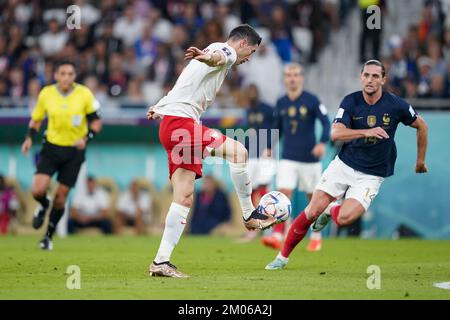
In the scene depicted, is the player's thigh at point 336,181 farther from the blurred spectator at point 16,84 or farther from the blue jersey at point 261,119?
the blurred spectator at point 16,84

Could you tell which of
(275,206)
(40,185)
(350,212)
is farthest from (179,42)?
(275,206)

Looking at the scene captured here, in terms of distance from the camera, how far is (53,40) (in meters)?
24.4

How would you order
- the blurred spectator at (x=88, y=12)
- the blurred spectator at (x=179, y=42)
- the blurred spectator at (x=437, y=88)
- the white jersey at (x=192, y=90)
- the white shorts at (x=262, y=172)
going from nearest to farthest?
the white jersey at (x=192, y=90)
the white shorts at (x=262, y=172)
the blurred spectator at (x=437, y=88)
the blurred spectator at (x=179, y=42)
the blurred spectator at (x=88, y=12)

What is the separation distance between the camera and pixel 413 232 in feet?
68.8

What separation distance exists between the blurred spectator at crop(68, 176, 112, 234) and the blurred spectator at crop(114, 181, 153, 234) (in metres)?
0.36

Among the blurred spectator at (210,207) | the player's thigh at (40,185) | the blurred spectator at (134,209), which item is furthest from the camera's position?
the blurred spectator at (134,209)

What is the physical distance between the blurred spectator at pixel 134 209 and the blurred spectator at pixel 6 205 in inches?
93.0

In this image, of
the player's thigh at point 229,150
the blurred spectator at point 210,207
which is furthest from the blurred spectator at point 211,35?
the player's thigh at point 229,150

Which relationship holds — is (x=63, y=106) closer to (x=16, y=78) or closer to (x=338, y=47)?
(x=16, y=78)

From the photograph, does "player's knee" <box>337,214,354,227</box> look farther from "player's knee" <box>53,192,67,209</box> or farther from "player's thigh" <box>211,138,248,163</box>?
"player's knee" <box>53,192,67,209</box>

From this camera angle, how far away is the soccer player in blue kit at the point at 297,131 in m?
16.6

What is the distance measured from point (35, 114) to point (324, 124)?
15.9ft

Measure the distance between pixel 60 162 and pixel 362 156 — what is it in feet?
19.9
